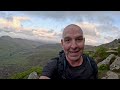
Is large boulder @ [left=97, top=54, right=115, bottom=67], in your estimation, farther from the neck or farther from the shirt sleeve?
the shirt sleeve

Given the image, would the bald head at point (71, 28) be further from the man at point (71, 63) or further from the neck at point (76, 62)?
the neck at point (76, 62)

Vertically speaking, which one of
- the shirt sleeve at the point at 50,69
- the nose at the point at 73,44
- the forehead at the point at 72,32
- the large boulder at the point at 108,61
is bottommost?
the large boulder at the point at 108,61

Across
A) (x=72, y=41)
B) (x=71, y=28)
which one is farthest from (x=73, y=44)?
(x=71, y=28)

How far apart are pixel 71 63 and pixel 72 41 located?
250 millimetres

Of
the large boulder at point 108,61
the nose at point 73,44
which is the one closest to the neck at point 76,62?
the nose at point 73,44

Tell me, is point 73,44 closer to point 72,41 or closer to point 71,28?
point 72,41

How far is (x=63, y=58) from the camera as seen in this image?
2.58 meters

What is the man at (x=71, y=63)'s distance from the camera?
2436 mm
